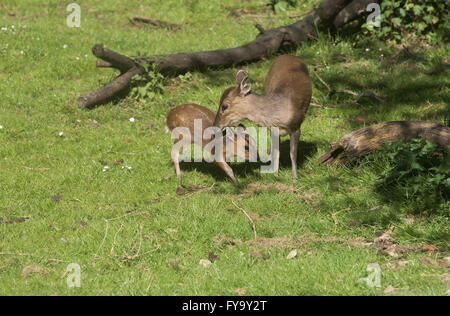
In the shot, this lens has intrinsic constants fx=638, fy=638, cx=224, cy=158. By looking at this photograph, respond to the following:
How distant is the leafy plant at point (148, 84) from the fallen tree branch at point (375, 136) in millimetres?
3842

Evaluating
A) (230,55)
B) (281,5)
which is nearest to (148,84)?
(230,55)

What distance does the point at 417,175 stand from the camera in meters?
6.71

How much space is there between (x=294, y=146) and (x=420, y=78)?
3.30 m

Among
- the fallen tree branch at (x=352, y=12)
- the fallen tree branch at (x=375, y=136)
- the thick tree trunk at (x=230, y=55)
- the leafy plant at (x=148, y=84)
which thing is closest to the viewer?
the fallen tree branch at (x=375, y=136)

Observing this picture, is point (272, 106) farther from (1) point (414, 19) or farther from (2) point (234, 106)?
(1) point (414, 19)

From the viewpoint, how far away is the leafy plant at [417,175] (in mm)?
6398

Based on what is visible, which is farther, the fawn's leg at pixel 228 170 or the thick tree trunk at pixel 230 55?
the thick tree trunk at pixel 230 55

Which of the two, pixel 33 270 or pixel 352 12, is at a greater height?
pixel 352 12

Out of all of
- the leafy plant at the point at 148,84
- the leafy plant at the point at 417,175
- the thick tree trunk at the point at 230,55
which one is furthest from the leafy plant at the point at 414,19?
the leafy plant at the point at 417,175

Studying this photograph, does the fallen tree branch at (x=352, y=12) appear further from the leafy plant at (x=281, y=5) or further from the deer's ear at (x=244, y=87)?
the deer's ear at (x=244, y=87)

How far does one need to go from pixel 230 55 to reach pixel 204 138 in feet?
11.2

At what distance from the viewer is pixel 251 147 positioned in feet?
26.3

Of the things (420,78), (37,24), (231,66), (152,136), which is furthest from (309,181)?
(37,24)
